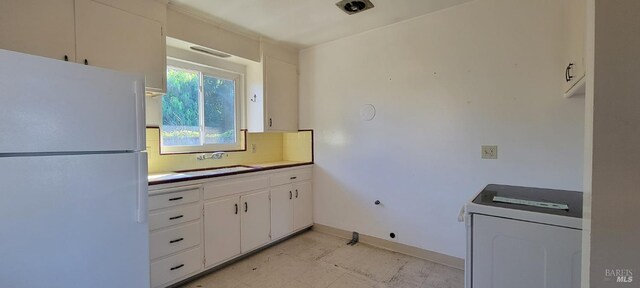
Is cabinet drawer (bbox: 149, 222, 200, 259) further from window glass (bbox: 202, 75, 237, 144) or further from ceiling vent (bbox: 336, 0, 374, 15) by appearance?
ceiling vent (bbox: 336, 0, 374, 15)

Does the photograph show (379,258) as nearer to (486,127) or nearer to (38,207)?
(486,127)

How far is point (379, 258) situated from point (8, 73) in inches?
109

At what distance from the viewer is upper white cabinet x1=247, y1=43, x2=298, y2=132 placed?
126 inches

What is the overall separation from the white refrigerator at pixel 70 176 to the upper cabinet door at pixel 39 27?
0.78m

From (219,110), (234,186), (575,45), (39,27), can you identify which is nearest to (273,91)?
(219,110)

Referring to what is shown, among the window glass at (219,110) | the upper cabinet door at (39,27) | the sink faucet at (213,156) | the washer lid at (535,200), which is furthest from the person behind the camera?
the window glass at (219,110)

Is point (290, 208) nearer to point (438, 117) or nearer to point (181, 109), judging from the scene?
point (181, 109)

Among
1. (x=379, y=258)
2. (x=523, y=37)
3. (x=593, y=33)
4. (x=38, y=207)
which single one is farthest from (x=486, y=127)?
(x=38, y=207)

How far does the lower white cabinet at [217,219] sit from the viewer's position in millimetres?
2092

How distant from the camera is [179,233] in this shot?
2197 mm

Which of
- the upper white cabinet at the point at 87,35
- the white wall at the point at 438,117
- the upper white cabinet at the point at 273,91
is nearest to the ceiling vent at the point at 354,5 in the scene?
the white wall at the point at 438,117

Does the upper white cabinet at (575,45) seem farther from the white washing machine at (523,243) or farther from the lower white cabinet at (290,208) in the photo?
the lower white cabinet at (290,208)

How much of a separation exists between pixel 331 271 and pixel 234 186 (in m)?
1.16

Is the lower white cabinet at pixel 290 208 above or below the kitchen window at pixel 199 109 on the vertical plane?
below
